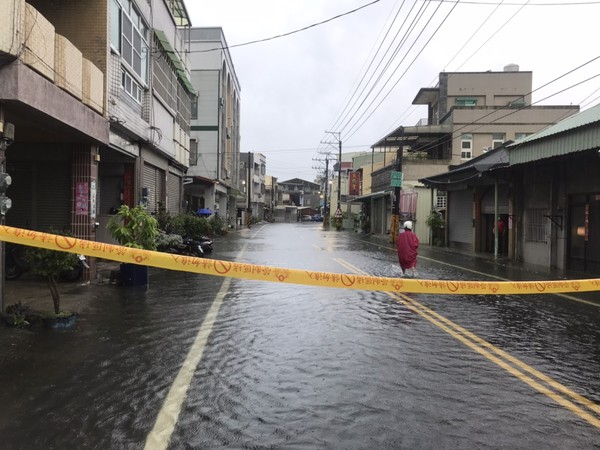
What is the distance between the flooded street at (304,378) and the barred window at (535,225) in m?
9.69

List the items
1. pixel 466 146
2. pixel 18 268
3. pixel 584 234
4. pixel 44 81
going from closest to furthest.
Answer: pixel 44 81 → pixel 18 268 → pixel 584 234 → pixel 466 146

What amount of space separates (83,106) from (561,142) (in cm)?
1215

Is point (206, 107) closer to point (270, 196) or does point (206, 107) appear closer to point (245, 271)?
point (245, 271)

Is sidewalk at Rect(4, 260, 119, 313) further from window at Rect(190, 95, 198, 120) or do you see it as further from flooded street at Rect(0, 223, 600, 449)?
window at Rect(190, 95, 198, 120)

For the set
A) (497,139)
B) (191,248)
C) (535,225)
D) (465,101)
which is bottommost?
(191,248)

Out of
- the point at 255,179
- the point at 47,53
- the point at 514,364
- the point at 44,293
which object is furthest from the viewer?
the point at 255,179

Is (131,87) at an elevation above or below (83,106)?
above

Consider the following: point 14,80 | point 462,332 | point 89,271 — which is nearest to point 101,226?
point 89,271

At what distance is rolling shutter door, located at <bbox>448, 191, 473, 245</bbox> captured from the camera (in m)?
25.3

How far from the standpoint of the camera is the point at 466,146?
36.3 meters

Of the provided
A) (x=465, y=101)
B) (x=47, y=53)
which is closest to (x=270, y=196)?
(x=465, y=101)

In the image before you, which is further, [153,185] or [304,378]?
[153,185]

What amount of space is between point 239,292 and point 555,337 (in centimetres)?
607

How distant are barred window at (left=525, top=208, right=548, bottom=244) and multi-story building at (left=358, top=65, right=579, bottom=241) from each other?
11462mm
